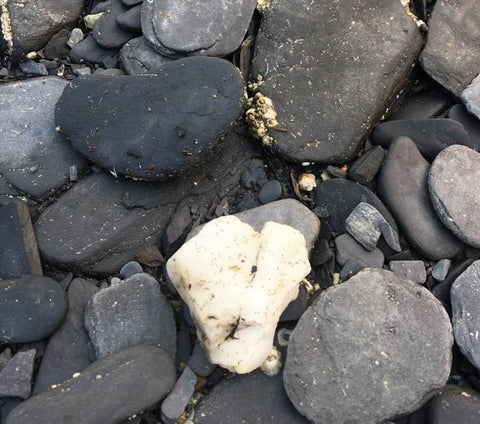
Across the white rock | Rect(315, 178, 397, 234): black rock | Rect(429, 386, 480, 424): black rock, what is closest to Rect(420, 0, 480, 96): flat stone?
Rect(315, 178, 397, 234): black rock

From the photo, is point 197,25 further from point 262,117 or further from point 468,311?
point 468,311

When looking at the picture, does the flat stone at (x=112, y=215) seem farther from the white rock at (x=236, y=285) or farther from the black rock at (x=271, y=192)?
the white rock at (x=236, y=285)

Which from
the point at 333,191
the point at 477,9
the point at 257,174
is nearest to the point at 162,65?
the point at 257,174

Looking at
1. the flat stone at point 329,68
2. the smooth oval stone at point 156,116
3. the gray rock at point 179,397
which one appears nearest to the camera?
the gray rock at point 179,397

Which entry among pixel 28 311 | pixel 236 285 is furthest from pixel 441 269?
pixel 28 311

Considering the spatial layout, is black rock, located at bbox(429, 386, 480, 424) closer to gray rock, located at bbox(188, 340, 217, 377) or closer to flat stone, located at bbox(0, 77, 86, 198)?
gray rock, located at bbox(188, 340, 217, 377)

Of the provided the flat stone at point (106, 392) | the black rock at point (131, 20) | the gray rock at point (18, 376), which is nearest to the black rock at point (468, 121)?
the black rock at point (131, 20)

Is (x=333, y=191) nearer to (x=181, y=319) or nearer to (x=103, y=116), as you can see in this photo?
(x=181, y=319)
